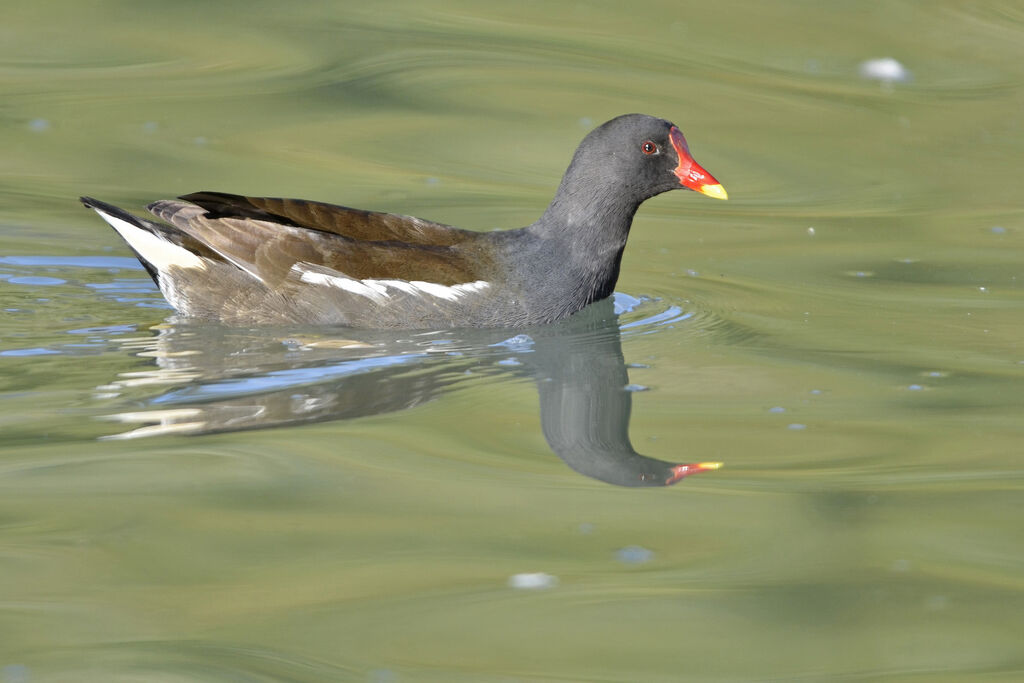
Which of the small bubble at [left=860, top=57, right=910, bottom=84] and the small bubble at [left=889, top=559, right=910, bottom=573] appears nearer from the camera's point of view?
the small bubble at [left=889, top=559, right=910, bottom=573]

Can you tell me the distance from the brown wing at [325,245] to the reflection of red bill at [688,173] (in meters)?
0.96

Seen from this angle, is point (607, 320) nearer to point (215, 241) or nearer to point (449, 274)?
point (449, 274)

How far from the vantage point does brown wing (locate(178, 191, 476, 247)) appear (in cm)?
609

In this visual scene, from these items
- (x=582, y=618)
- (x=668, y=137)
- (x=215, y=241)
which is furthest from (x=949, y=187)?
(x=582, y=618)

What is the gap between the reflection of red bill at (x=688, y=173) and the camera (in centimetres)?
641

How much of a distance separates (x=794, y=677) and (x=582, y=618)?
1.73ft

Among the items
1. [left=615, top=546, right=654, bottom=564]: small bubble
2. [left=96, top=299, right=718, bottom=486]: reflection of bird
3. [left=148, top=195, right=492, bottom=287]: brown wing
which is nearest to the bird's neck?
[left=96, top=299, right=718, bottom=486]: reflection of bird

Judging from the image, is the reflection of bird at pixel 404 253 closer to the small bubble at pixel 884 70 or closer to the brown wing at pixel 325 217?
the brown wing at pixel 325 217

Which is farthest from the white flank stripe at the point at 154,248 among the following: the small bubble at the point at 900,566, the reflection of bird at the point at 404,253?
the small bubble at the point at 900,566

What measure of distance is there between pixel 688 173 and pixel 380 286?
1439mm

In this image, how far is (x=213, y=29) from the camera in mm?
9500

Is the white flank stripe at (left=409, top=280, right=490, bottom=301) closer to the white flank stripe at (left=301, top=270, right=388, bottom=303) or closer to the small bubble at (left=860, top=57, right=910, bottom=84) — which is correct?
the white flank stripe at (left=301, top=270, right=388, bottom=303)

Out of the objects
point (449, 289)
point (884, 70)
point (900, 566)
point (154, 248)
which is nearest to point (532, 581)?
point (900, 566)

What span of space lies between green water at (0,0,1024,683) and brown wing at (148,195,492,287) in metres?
0.27
